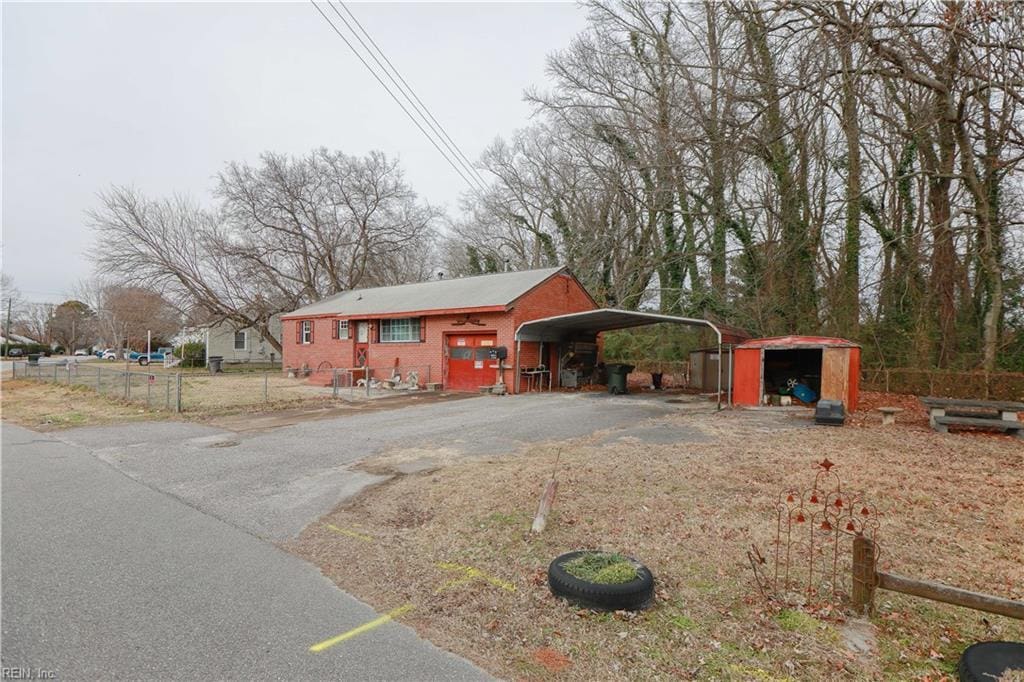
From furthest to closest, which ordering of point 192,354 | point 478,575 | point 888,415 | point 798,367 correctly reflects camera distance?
point 192,354 → point 798,367 → point 888,415 → point 478,575

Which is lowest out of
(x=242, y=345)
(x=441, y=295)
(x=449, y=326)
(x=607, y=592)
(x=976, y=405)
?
(x=607, y=592)

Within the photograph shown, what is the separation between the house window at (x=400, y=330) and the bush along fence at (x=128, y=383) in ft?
25.4

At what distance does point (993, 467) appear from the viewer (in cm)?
729

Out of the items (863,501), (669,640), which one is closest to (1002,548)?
(863,501)

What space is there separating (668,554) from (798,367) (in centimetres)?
1447

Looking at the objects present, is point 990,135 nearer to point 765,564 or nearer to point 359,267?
point 765,564

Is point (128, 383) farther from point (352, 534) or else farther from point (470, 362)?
point (352, 534)

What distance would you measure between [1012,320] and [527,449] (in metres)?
17.2

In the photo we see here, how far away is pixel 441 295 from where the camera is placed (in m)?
21.4

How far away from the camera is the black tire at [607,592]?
319 centimetres

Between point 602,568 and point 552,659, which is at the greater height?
point 602,568

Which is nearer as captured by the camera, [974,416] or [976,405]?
[976,405]

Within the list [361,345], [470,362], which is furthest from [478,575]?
[361,345]

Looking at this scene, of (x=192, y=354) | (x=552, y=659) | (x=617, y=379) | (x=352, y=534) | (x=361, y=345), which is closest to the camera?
(x=552, y=659)
